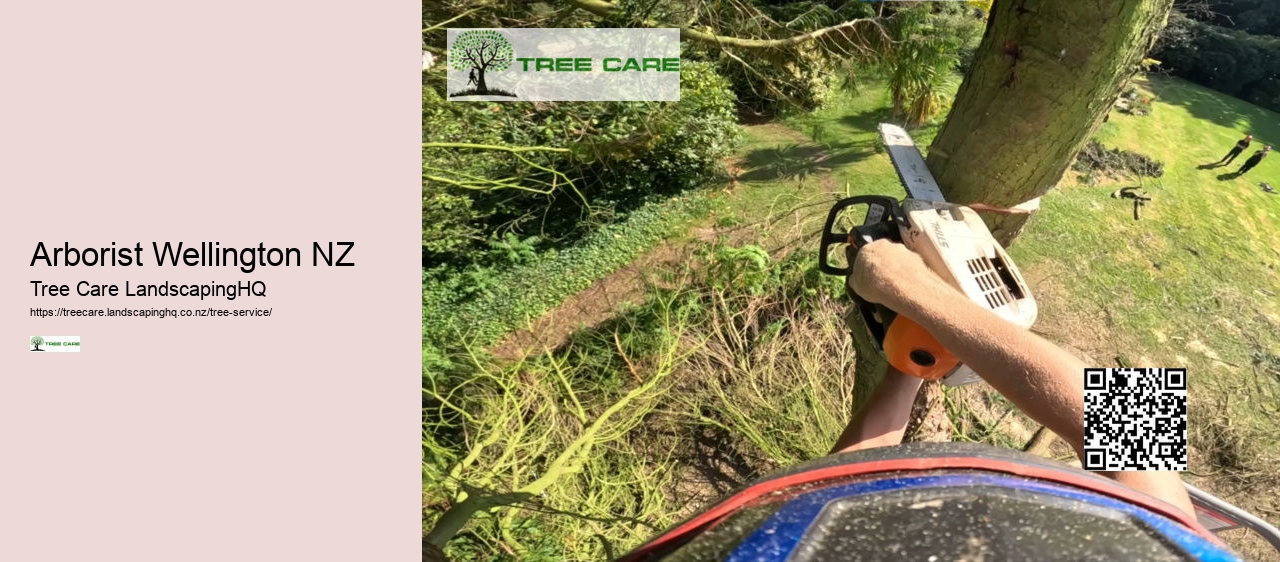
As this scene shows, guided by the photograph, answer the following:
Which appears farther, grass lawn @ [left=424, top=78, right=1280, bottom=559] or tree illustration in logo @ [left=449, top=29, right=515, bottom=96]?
tree illustration in logo @ [left=449, top=29, right=515, bottom=96]

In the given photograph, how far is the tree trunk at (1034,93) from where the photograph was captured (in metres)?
1.10

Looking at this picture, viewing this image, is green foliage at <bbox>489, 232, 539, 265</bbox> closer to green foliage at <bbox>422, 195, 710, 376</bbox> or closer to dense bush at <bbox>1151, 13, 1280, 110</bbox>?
green foliage at <bbox>422, 195, 710, 376</bbox>

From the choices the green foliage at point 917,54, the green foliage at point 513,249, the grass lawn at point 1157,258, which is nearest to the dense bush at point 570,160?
the green foliage at point 513,249

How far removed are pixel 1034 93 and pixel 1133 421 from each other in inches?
→ 27.3

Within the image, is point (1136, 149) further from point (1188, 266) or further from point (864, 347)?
point (864, 347)

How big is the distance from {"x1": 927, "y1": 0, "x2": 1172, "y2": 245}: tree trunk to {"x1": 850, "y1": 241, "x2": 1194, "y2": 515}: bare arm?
425 mm

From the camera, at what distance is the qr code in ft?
2.61

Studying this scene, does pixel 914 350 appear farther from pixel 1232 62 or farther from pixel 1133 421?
pixel 1232 62

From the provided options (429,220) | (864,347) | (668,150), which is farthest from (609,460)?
(668,150)

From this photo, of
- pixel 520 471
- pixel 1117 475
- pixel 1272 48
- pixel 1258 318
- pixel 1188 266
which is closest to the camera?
pixel 1117 475

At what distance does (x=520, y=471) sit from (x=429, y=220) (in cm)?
222

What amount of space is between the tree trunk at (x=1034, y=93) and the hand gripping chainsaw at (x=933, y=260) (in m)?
0.11

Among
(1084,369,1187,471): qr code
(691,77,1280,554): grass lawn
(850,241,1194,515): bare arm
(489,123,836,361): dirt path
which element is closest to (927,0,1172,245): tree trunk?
(850,241,1194,515): bare arm

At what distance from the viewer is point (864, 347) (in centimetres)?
155
